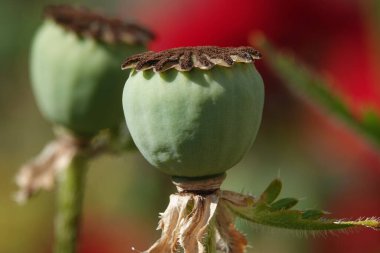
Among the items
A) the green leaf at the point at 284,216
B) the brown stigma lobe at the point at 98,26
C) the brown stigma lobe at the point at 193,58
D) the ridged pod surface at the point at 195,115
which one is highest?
the brown stigma lobe at the point at 98,26

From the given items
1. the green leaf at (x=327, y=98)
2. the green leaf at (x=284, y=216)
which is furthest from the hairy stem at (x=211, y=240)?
the green leaf at (x=327, y=98)

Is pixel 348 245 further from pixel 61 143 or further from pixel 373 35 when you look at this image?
pixel 61 143

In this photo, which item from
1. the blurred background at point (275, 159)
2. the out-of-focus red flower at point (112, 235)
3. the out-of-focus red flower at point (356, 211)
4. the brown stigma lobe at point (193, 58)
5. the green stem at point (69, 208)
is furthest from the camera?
the out-of-focus red flower at point (112, 235)

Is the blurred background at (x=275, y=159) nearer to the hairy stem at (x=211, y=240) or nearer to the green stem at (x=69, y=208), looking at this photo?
the green stem at (x=69, y=208)

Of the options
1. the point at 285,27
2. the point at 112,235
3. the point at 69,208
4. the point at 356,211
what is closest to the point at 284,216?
the point at 69,208

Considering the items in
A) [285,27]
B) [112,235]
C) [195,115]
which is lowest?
[112,235]

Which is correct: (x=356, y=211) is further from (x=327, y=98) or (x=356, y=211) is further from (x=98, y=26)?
(x=98, y=26)

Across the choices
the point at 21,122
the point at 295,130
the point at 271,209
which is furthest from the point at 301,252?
the point at 271,209
